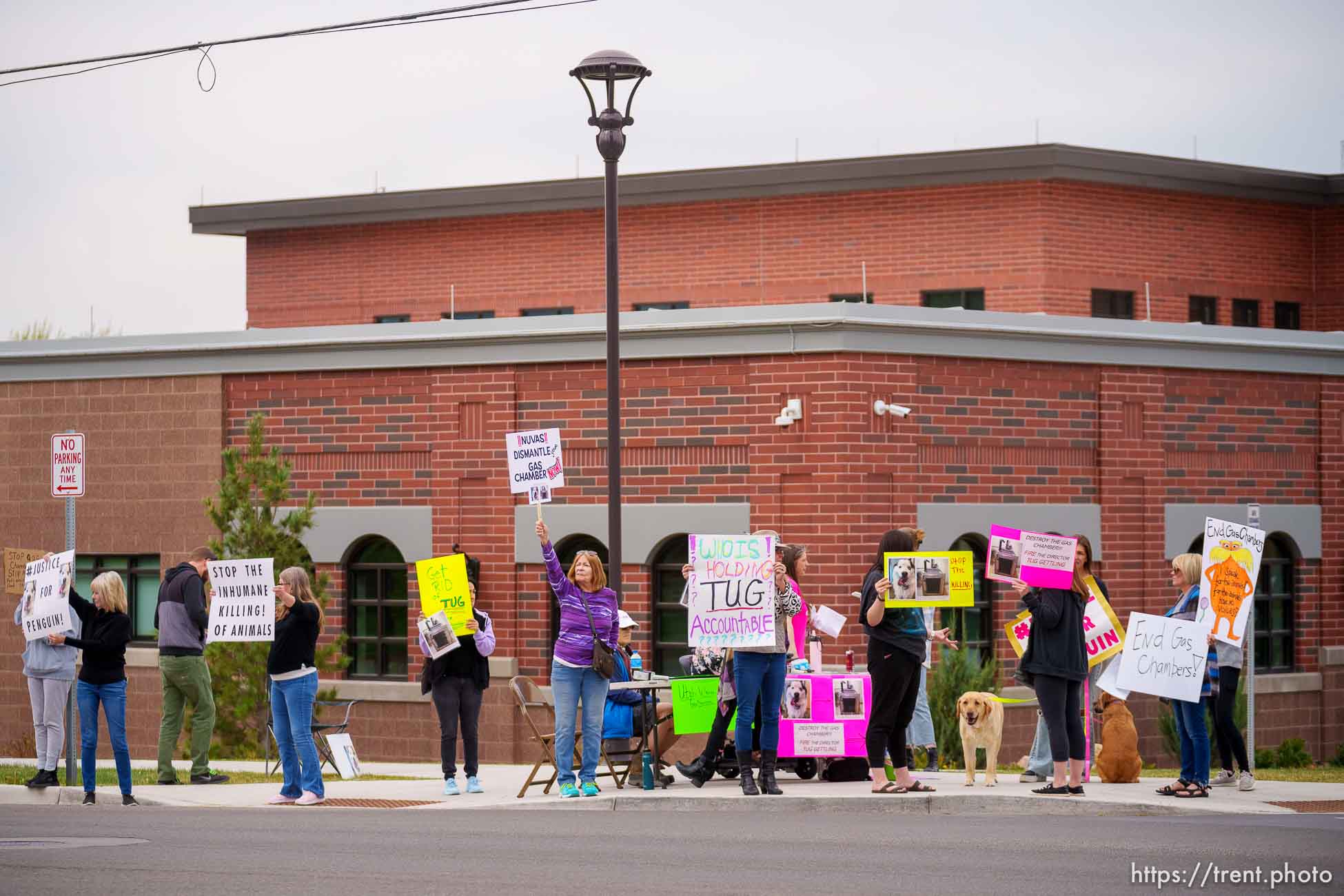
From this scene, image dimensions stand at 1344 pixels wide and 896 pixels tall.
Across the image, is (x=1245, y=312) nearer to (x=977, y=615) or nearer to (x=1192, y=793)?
(x=977, y=615)

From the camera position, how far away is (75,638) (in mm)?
15008

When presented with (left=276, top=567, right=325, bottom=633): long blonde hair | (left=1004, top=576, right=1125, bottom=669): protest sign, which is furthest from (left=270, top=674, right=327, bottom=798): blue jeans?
(left=1004, top=576, right=1125, bottom=669): protest sign

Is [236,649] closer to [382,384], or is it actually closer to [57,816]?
[382,384]

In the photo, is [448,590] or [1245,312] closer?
[448,590]

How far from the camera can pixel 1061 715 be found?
44.0 ft

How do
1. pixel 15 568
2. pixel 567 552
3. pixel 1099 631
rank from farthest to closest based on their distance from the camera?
pixel 567 552
pixel 15 568
pixel 1099 631

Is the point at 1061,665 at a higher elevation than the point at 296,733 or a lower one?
higher

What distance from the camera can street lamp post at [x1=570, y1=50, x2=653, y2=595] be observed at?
55.2ft

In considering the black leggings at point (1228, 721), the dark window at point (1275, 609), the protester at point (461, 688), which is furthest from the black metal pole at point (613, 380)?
the dark window at point (1275, 609)

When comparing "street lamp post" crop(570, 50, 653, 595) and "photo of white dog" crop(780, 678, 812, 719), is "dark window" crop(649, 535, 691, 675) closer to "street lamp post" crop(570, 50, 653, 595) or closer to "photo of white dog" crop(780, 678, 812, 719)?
"street lamp post" crop(570, 50, 653, 595)

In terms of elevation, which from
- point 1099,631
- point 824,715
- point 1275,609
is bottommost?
point 824,715

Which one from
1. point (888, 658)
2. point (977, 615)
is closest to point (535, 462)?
point (888, 658)

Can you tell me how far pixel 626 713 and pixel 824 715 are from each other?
166cm

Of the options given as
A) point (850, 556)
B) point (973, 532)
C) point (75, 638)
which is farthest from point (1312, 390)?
point (75, 638)
